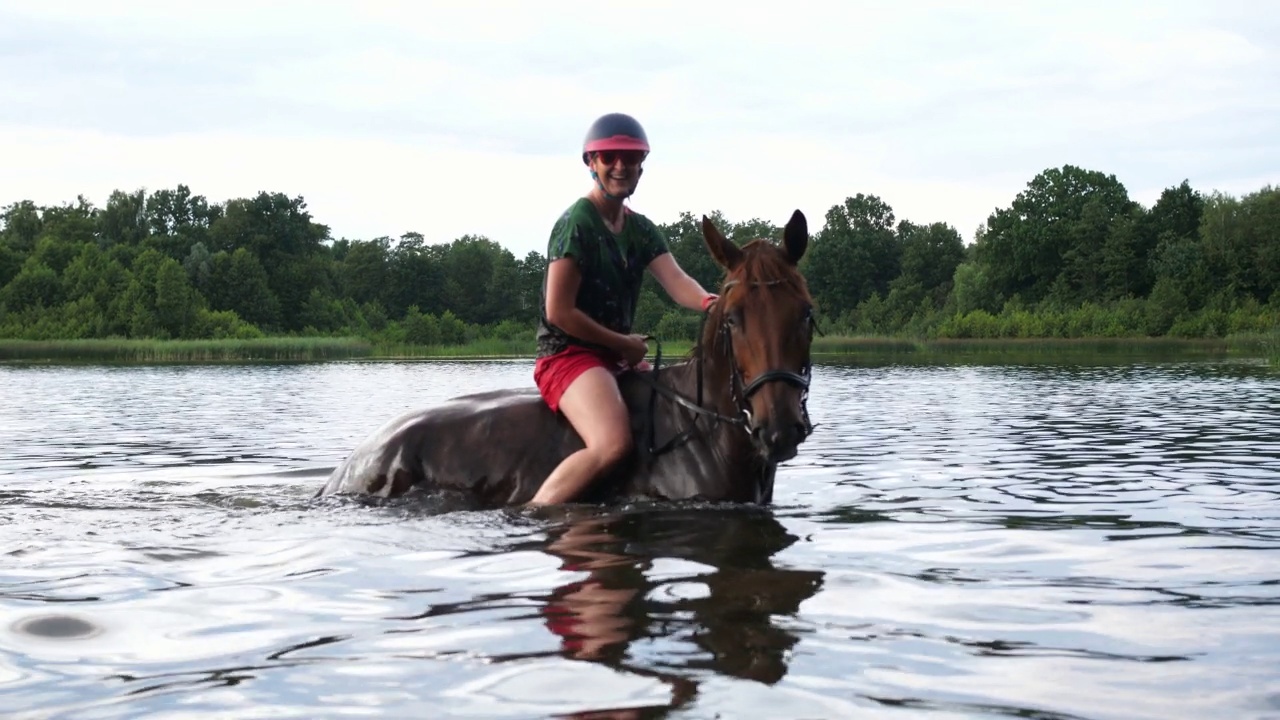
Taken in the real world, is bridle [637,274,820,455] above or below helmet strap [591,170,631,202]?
below

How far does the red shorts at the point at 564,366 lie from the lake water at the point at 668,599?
701mm

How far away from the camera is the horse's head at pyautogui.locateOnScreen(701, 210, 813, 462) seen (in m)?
6.12

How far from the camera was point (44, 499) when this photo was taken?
8828 mm

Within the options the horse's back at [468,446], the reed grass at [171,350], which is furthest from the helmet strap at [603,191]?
the reed grass at [171,350]

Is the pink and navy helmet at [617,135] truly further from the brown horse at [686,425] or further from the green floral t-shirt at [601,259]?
the brown horse at [686,425]

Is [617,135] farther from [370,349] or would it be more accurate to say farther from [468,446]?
[370,349]

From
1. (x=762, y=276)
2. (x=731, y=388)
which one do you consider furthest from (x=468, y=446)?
(x=762, y=276)

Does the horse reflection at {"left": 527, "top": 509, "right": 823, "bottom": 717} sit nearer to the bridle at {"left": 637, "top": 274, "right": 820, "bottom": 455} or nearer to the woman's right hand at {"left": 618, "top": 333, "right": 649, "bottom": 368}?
the bridle at {"left": 637, "top": 274, "right": 820, "bottom": 455}

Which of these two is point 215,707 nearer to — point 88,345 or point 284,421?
point 284,421

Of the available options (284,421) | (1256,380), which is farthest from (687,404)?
(1256,380)

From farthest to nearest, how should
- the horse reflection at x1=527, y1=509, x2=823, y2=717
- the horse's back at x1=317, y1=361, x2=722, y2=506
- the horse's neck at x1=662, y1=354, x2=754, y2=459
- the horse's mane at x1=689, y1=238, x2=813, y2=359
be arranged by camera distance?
the horse's back at x1=317, y1=361, x2=722, y2=506
the horse's neck at x1=662, y1=354, x2=754, y2=459
the horse's mane at x1=689, y1=238, x2=813, y2=359
the horse reflection at x1=527, y1=509, x2=823, y2=717

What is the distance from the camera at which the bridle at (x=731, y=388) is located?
6199mm

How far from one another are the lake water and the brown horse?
213 millimetres

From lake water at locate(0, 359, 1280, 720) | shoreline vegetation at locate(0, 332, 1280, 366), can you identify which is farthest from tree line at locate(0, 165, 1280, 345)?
lake water at locate(0, 359, 1280, 720)
